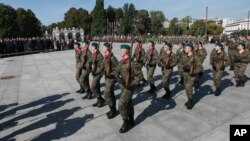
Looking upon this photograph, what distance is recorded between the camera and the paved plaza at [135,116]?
20.7ft

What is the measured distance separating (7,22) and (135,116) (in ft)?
206

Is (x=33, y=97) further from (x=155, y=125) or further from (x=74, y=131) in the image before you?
Result: (x=155, y=125)

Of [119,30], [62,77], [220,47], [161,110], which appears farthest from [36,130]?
[119,30]

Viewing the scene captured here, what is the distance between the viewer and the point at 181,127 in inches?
259

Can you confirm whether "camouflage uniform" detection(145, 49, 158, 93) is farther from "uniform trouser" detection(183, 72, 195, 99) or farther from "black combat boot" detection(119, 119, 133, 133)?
"black combat boot" detection(119, 119, 133, 133)

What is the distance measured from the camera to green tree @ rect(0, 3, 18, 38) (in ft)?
200

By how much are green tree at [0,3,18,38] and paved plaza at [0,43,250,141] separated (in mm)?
55609

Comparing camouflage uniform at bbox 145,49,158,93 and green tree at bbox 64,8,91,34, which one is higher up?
green tree at bbox 64,8,91,34

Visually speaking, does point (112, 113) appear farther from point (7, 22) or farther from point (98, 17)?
point (98, 17)

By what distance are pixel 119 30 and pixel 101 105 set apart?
53066mm

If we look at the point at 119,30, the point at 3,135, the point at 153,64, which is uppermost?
the point at 119,30

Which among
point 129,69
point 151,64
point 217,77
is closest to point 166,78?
point 151,64

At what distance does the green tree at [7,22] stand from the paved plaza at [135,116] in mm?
55609

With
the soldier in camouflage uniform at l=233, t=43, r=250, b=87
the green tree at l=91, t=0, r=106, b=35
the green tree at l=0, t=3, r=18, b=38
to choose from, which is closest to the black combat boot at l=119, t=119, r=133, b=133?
the soldier in camouflage uniform at l=233, t=43, r=250, b=87
